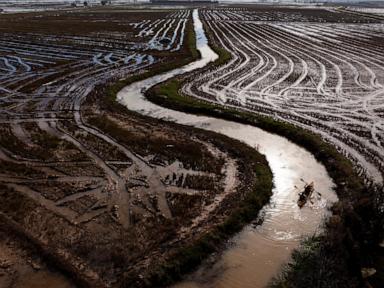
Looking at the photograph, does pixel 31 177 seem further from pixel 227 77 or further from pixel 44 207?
pixel 227 77

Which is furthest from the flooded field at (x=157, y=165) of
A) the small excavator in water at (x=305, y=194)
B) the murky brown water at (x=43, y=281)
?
the small excavator in water at (x=305, y=194)

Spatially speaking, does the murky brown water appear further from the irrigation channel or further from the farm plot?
the farm plot

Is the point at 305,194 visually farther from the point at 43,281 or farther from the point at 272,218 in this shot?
the point at 43,281

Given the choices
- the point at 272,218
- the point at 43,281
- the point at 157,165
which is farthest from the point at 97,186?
the point at 272,218

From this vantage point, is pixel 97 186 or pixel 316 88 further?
pixel 316 88

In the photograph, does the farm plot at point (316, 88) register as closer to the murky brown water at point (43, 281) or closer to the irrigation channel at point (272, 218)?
the irrigation channel at point (272, 218)

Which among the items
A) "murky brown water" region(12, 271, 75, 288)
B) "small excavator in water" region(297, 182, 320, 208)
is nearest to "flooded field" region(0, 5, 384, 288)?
"murky brown water" region(12, 271, 75, 288)
